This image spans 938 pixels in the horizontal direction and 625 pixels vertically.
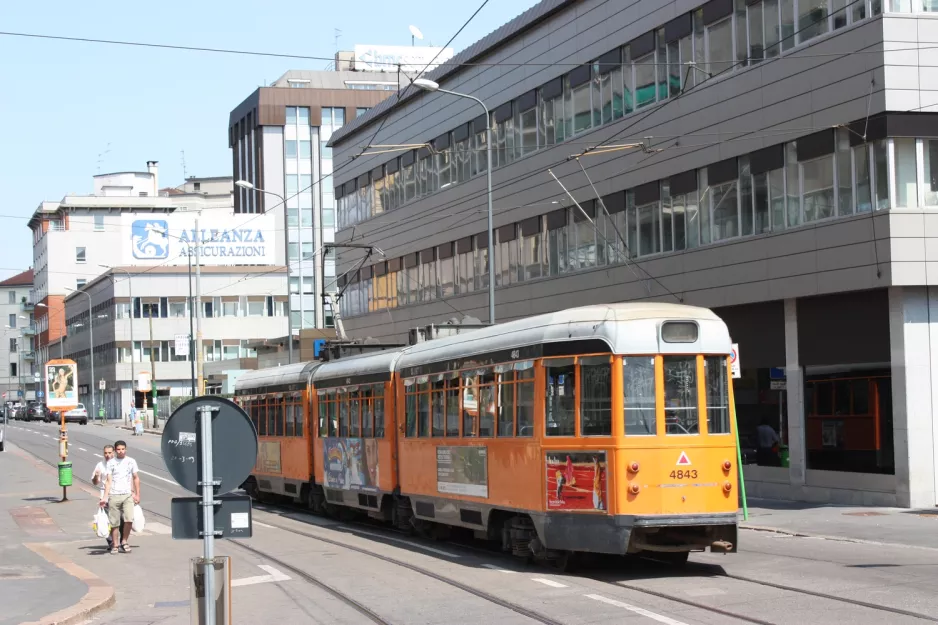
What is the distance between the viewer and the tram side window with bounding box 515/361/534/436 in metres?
15.1

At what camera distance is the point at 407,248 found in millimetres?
46031

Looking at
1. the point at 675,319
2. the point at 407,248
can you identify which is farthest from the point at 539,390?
the point at 407,248

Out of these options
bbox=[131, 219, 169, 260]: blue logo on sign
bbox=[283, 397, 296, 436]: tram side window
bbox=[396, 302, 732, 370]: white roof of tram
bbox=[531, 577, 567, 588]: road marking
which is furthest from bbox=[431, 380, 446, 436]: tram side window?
bbox=[131, 219, 169, 260]: blue logo on sign

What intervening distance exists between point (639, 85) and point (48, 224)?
10784 cm

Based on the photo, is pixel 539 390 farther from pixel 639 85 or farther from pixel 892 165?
pixel 639 85

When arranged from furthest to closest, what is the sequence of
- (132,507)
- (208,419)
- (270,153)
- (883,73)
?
(270,153) < (883,73) < (132,507) < (208,419)

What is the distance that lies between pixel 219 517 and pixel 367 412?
525 inches

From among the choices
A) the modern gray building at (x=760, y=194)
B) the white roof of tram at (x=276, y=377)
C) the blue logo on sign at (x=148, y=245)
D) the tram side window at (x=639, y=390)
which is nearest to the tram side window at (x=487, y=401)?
the tram side window at (x=639, y=390)

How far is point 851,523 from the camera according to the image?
784 inches

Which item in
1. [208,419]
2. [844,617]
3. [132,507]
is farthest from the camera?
[132,507]

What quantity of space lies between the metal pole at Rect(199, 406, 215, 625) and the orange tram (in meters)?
6.61

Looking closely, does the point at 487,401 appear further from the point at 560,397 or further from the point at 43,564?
the point at 43,564

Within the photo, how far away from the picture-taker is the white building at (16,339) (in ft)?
498

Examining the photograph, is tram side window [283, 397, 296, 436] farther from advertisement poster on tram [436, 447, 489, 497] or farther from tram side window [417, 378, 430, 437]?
advertisement poster on tram [436, 447, 489, 497]
